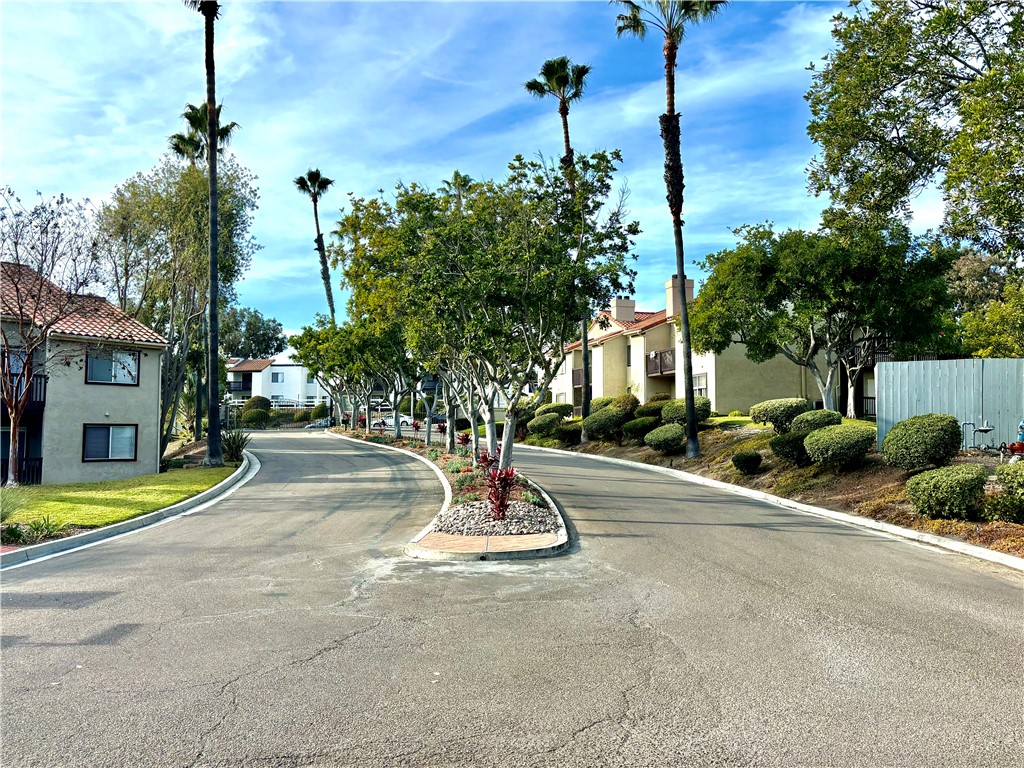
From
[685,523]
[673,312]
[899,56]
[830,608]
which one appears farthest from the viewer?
[673,312]

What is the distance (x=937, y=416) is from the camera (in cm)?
1543

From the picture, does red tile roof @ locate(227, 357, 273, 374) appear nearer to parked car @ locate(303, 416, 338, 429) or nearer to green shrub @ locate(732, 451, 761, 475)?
parked car @ locate(303, 416, 338, 429)

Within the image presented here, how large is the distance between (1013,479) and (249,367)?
95273 millimetres

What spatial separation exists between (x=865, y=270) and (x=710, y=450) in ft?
28.3

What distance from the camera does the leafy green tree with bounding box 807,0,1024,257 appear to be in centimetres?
1180

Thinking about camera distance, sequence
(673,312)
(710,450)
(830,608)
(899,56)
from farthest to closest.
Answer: (673,312)
(710,450)
(899,56)
(830,608)

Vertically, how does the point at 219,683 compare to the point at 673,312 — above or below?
below

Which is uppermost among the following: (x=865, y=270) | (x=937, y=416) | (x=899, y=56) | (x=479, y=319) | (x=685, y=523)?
(x=899, y=56)

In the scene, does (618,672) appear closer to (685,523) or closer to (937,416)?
(685,523)

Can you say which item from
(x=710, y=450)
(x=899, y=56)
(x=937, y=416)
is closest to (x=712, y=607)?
(x=937, y=416)

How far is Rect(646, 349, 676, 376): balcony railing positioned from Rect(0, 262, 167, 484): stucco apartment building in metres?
26.7

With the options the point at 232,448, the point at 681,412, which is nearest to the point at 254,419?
the point at 232,448

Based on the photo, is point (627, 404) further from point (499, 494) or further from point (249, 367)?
point (249, 367)

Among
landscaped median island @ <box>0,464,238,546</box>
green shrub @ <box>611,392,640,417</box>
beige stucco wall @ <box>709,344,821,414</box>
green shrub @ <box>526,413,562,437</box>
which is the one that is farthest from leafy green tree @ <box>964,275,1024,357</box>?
landscaped median island @ <box>0,464,238,546</box>
